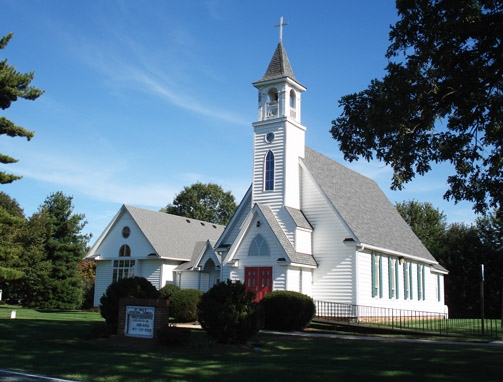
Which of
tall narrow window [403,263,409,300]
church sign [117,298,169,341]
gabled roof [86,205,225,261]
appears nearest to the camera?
church sign [117,298,169,341]

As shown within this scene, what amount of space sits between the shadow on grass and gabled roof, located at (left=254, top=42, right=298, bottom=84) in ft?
54.5

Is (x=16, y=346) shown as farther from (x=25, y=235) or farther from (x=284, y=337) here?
(x=25, y=235)

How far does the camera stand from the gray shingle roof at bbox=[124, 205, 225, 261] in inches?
1514

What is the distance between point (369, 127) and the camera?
1418 cm

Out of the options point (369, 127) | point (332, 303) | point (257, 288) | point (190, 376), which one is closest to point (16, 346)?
point (190, 376)

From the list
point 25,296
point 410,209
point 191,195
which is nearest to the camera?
point 25,296

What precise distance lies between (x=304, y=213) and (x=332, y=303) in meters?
5.19

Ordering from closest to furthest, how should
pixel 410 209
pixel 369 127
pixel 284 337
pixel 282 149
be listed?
pixel 369 127 → pixel 284 337 → pixel 282 149 → pixel 410 209

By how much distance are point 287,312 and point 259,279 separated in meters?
4.35

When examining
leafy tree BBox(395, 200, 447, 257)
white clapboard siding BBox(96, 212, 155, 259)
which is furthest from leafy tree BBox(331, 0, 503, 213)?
leafy tree BBox(395, 200, 447, 257)

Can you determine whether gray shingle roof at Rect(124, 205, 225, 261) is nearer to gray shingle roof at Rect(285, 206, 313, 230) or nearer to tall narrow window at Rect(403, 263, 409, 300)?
gray shingle roof at Rect(285, 206, 313, 230)

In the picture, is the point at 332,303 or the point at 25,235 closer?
the point at 332,303

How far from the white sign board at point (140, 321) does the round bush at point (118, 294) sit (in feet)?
3.53

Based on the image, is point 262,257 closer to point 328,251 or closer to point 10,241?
point 328,251
